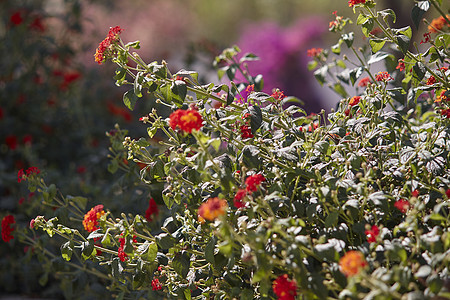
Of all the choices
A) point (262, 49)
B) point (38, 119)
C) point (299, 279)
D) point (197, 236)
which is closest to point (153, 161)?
point (197, 236)

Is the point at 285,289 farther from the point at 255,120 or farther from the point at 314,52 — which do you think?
the point at 314,52

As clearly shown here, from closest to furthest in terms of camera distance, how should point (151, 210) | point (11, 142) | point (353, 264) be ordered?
point (353, 264)
point (151, 210)
point (11, 142)

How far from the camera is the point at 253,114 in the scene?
1.40 metres

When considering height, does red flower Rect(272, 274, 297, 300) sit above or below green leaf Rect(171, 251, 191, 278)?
below

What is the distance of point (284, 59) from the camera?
746cm

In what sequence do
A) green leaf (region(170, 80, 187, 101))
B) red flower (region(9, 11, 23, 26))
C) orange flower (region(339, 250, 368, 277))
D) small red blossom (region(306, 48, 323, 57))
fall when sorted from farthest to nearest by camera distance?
1. red flower (region(9, 11, 23, 26))
2. small red blossom (region(306, 48, 323, 57))
3. green leaf (region(170, 80, 187, 101))
4. orange flower (region(339, 250, 368, 277))

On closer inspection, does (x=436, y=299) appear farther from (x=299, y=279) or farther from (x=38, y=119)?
(x=38, y=119)

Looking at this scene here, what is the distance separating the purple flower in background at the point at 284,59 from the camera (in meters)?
7.16

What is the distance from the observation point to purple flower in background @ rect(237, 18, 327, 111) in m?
7.16

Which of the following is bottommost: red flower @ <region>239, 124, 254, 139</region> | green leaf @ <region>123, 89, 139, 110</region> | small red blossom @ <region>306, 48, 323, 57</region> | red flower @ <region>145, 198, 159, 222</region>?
red flower @ <region>145, 198, 159, 222</region>

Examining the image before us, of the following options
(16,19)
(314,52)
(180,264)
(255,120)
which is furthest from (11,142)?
(255,120)

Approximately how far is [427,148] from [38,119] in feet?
9.86

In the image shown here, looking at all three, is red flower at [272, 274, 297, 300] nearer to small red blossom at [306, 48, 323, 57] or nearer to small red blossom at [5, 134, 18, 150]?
small red blossom at [306, 48, 323, 57]

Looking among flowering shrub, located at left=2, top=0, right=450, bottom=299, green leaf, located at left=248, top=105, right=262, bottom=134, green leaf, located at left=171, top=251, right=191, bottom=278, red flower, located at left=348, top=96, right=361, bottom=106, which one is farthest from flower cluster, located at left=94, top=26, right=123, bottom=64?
red flower, located at left=348, top=96, right=361, bottom=106
